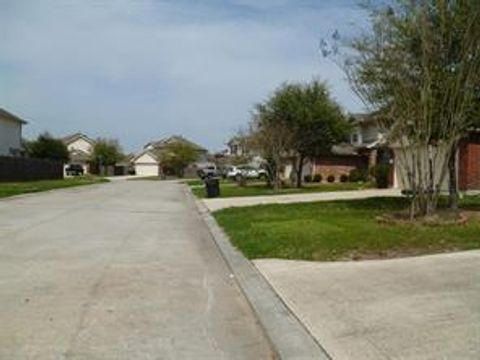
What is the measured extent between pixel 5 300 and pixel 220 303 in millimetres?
2655

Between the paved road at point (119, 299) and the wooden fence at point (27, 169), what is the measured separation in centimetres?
3972

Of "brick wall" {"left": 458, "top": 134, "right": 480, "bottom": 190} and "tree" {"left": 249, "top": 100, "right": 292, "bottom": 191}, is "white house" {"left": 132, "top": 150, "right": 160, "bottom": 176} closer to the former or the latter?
"tree" {"left": 249, "top": 100, "right": 292, "bottom": 191}

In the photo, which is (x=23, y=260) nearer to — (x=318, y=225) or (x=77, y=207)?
(x=318, y=225)

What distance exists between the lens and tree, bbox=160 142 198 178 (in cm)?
11688

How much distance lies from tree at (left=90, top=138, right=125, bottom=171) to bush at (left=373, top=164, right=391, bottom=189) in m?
83.4

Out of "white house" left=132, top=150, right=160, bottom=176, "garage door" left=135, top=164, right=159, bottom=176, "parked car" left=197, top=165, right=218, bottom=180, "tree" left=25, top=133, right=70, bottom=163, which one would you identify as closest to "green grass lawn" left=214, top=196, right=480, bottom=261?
"parked car" left=197, top=165, right=218, bottom=180

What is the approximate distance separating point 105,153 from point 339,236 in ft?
367

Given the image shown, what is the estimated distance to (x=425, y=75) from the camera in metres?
19.2

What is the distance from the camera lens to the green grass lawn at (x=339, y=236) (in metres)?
14.2

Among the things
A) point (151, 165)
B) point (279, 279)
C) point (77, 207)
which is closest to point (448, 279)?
point (279, 279)

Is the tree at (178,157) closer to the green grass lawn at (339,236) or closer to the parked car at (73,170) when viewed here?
the parked car at (73,170)

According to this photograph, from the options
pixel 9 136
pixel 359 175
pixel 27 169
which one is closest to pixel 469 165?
pixel 359 175

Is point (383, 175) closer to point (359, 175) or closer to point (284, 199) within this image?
point (284, 199)

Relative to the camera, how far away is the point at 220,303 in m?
10.3
